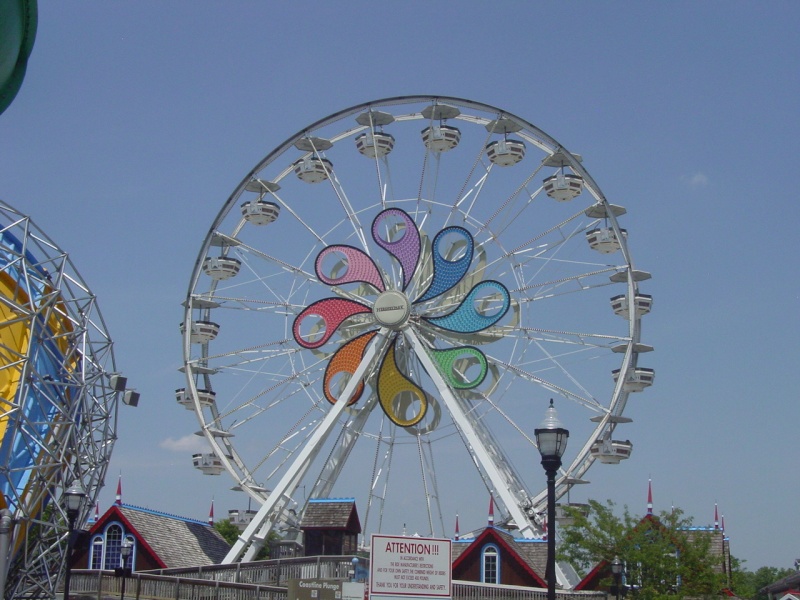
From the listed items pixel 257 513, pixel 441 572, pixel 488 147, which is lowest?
pixel 441 572

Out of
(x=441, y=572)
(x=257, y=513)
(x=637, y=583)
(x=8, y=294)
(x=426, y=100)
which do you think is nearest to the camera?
(x=441, y=572)

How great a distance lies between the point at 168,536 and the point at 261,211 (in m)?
10.7

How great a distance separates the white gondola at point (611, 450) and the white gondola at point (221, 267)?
13.0 metres

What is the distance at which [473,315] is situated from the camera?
3850cm

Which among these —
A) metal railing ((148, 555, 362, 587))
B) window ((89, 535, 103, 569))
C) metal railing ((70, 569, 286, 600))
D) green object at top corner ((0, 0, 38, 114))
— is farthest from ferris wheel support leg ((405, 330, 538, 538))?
green object at top corner ((0, 0, 38, 114))

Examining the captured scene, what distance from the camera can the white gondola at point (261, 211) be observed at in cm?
4194

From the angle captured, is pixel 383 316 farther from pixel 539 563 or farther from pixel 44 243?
pixel 44 243

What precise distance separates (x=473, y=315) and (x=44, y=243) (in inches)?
565

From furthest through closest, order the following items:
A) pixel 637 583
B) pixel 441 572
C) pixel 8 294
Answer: pixel 637 583 → pixel 8 294 → pixel 441 572

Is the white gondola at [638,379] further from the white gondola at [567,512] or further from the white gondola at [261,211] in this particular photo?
the white gondola at [261,211]

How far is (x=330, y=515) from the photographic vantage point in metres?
39.2

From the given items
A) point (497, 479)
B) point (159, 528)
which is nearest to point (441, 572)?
point (497, 479)

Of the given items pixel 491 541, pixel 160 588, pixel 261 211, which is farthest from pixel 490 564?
pixel 261 211

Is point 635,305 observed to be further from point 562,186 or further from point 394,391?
point 394,391
